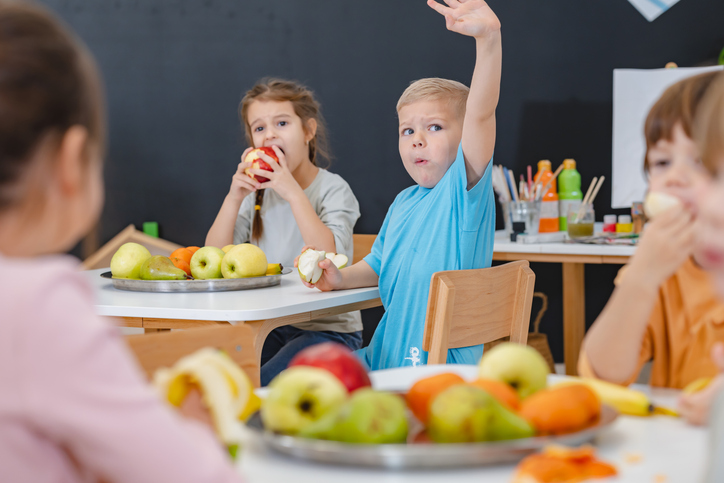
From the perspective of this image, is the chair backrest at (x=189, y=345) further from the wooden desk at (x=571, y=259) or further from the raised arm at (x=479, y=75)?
the wooden desk at (x=571, y=259)

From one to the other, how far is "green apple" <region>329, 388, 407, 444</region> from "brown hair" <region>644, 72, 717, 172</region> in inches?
22.1

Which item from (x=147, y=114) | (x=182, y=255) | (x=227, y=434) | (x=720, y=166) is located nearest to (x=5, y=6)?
(x=227, y=434)

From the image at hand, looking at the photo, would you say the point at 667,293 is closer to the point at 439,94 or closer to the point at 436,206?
the point at 436,206

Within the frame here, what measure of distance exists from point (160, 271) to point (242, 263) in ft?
0.71

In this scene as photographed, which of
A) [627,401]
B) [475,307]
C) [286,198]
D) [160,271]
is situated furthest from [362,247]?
[627,401]

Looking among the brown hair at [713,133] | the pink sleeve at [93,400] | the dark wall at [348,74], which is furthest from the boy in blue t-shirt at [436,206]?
the dark wall at [348,74]

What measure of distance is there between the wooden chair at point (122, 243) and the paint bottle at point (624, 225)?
6.94 feet

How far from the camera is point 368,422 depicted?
565 mm

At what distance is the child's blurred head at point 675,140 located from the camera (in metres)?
0.86

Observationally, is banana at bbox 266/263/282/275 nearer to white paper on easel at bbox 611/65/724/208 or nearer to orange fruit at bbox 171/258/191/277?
Result: orange fruit at bbox 171/258/191/277

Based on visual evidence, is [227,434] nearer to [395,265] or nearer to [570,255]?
[395,265]

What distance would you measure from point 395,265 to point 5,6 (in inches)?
50.4

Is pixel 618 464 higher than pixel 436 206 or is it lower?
lower

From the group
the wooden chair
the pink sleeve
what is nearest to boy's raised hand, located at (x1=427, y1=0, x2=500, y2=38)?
the pink sleeve
